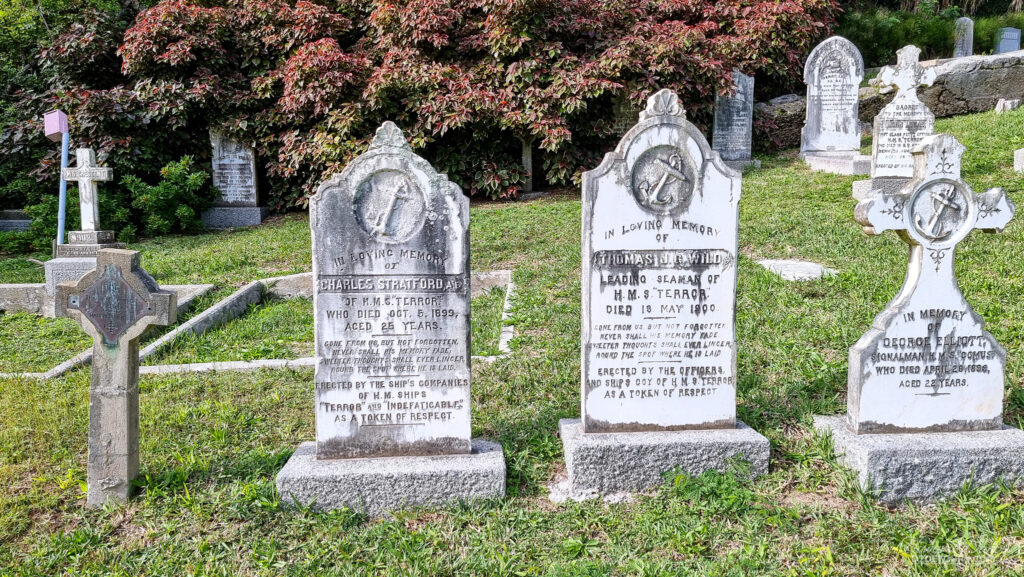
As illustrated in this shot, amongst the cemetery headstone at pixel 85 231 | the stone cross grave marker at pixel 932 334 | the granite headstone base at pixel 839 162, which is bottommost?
the stone cross grave marker at pixel 932 334

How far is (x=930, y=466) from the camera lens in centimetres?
334

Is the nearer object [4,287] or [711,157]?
[711,157]

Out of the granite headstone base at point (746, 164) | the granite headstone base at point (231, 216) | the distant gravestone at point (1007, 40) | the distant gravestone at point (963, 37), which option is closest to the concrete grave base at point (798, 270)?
the granite headstone base at point (746, 164)

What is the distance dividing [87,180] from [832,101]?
Result: 11.9 m

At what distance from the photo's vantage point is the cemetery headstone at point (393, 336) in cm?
340

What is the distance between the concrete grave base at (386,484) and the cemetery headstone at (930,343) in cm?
183

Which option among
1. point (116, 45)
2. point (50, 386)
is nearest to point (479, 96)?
point (116, 45)

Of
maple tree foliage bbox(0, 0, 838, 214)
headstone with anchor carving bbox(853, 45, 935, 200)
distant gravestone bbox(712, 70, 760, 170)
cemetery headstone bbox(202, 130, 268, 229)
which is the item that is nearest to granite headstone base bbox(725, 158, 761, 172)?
distant gravestone bbox(712, 70, 760, 170)

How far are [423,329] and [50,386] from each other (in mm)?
3010

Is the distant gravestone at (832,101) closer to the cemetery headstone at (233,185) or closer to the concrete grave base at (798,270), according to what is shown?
the concrete grave base at (798,270)

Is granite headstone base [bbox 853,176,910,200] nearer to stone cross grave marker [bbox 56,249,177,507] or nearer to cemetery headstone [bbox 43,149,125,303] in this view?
stone cross grave marker [bbox 56,249,177,507]

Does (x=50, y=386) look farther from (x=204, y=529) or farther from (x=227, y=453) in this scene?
(x=204, y=529)

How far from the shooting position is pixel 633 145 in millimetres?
3559

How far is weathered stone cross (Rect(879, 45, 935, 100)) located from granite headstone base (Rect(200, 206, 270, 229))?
10.7 meters
